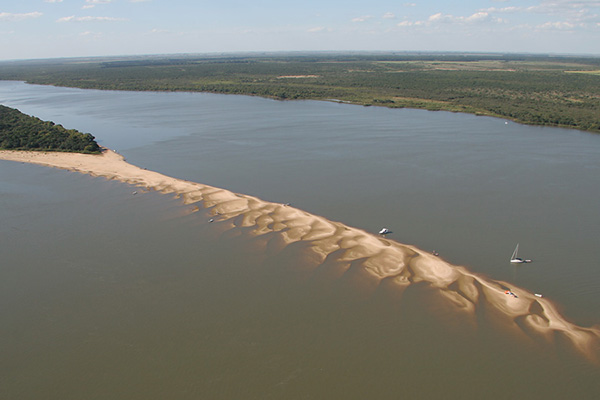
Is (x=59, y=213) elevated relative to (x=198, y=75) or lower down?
lower down

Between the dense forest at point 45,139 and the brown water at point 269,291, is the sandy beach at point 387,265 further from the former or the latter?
the dense forest at point 45,139

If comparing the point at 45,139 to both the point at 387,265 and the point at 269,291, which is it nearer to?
the point at 269,291

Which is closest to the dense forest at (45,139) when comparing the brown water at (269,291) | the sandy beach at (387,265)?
the brown water at (269,291)

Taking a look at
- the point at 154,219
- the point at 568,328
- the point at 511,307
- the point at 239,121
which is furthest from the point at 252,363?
the point at 239,121

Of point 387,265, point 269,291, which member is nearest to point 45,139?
point 269,291

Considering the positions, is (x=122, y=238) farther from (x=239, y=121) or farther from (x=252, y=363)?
(x=239, y=121)
